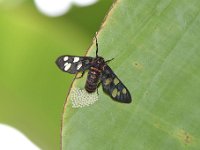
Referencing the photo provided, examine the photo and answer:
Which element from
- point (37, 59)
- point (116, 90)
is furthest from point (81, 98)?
point (37, 59)

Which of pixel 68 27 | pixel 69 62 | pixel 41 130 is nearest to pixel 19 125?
pixel 41 130

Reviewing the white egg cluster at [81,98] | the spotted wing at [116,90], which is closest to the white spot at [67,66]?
the spotted wing at [116,90]

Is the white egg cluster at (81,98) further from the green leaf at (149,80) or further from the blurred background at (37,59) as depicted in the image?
the blurred background at (37,59)

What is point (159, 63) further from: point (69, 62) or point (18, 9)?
point (18, 9)

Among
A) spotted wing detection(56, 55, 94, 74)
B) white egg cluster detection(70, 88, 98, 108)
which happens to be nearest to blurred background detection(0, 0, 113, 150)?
spotted wing detection(56, 55, 94, 74)

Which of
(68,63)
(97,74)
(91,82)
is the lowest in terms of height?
(91,82)

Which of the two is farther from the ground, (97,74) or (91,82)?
(97,74)

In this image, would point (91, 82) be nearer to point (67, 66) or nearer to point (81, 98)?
point (81, 98)
